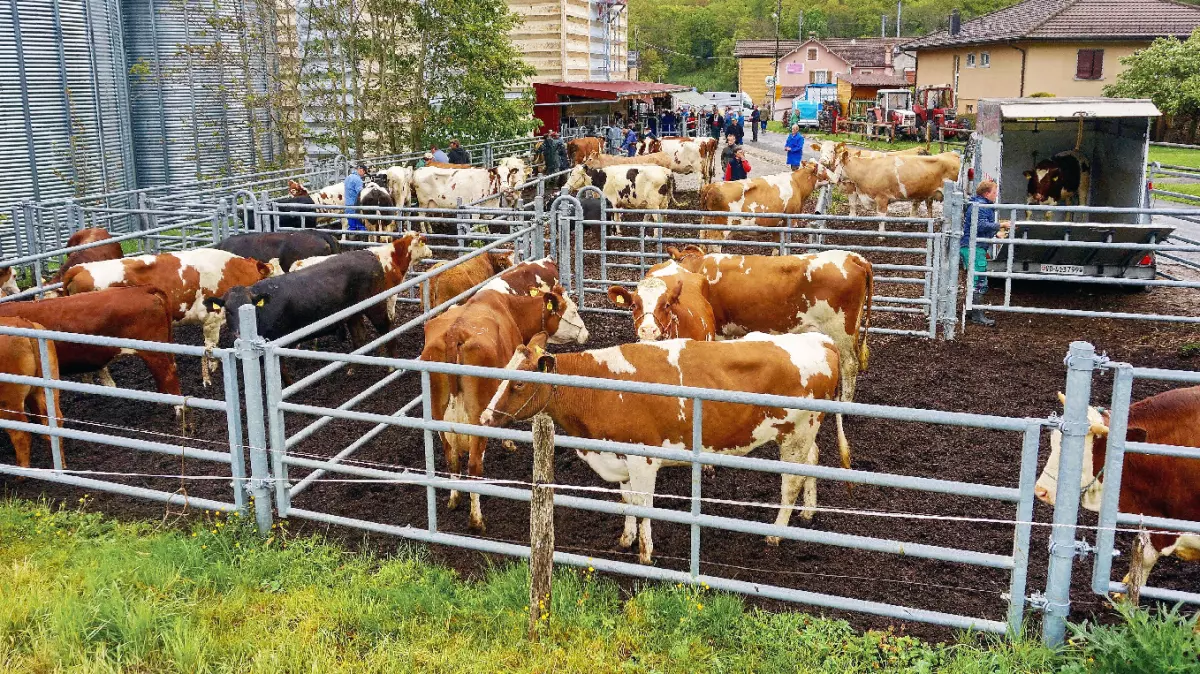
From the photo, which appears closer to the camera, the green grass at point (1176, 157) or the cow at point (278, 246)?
the cow at point (278, 246)

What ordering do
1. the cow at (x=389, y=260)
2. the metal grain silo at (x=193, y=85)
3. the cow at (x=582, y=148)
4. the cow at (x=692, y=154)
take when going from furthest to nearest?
the cow at (x=582, y=148) < the cow at (x=692, y=154) < the metal grain silo at (x=193, y=85) < the cow at (x=389, y=260)

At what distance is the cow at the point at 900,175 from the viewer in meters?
17.3

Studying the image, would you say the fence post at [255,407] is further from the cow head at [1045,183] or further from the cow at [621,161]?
the cow at [621,161]

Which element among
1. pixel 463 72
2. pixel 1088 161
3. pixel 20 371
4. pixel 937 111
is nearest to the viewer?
pixel 20 371

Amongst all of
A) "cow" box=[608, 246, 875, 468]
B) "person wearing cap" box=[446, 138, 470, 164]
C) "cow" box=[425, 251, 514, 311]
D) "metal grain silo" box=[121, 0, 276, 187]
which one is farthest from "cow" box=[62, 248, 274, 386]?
"metal grain silo" box=[121, 0, 276, 187]

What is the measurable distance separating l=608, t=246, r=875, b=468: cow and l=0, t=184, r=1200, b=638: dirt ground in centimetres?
68

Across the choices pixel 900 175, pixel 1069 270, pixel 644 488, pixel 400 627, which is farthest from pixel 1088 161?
pixel 400 627

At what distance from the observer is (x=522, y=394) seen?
5750mm

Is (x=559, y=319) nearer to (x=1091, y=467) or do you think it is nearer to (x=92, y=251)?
(x=1091, y=467)

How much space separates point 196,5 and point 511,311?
55.6ft

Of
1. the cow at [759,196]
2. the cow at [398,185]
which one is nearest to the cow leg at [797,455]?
the cow at [759,196]

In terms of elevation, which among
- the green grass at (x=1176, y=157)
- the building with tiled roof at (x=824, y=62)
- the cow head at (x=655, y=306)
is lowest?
the cow head at (x=655, y=306)

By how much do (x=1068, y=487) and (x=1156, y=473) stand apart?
3.42 feet

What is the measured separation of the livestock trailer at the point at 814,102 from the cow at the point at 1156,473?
46.5 meters
